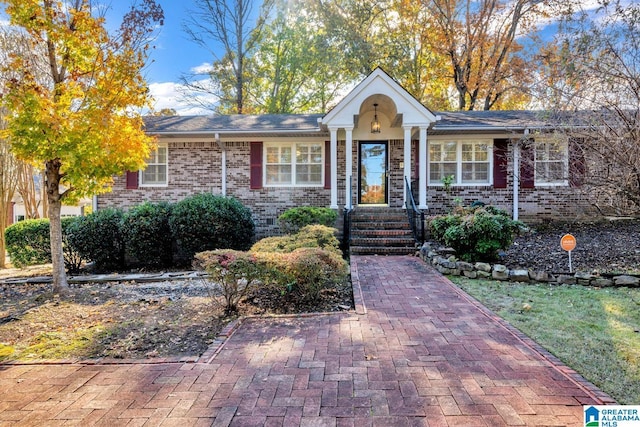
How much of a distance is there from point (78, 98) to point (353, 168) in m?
7.59

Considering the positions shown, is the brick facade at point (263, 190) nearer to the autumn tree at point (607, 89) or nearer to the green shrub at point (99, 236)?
the green shrub at point (99, 236)

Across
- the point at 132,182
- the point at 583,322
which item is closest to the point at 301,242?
the point at 583,322

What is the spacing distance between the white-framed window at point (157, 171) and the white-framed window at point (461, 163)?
8.76 metres

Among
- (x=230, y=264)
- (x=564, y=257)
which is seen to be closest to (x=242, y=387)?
(x=230, y=264)

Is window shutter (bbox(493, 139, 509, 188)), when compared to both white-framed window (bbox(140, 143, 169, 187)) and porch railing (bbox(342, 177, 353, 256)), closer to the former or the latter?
porch railing (bbox(342, 177, 353, 256))

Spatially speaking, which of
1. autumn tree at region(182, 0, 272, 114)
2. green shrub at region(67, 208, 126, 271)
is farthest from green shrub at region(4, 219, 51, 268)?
autumn tree at region(182, 0, 272, 114)

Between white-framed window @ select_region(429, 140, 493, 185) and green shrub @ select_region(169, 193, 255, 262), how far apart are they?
654 cm

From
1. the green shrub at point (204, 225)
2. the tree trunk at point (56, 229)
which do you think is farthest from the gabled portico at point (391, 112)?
the tree trunk at point (56, 229)

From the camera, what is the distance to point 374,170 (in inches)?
452

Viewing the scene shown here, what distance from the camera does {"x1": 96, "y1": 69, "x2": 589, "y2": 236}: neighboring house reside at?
35.8 feet

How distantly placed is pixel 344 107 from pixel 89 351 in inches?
326

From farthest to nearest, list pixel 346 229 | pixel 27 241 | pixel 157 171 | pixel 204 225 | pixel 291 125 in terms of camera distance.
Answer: pixel 157 171, pixel 291 125, pixel 346 229, pixel 27 241, pixel 204 225

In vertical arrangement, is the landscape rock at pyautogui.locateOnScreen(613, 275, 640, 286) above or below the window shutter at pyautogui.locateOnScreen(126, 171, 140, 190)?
below

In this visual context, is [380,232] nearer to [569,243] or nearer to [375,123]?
[375,123]
